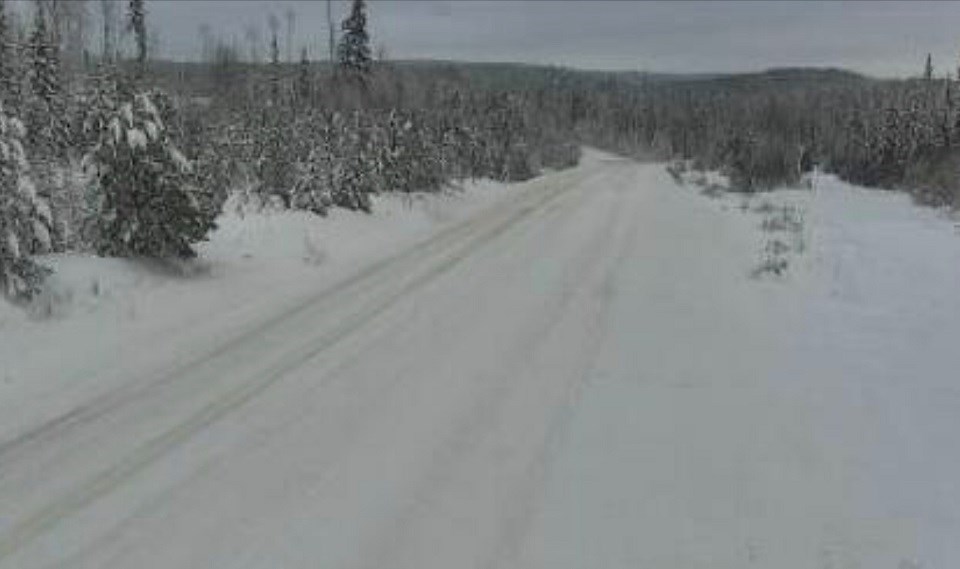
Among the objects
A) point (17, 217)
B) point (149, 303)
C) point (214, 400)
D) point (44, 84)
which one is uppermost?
point (17, 217)

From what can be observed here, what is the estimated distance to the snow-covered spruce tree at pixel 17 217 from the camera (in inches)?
519

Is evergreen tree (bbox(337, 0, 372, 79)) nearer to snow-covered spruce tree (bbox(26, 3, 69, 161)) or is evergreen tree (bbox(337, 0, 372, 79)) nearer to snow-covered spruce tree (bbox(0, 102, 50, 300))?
snow-covered spruce tree (bbox(26, 3, 69, 161))

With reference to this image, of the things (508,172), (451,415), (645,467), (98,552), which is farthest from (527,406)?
(508,172)

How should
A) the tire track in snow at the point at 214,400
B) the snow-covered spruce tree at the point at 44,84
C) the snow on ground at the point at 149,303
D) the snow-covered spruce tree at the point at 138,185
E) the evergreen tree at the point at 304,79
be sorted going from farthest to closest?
1. the evergreen tree at the point at 304,79
2. the snow-covered spruce tree at the point at 44,84
3. the snow-covered spruce tree at the point at 138,185
4. the snow on ground at the point at 149,303
5. the tire track in snow at the point at 214,400

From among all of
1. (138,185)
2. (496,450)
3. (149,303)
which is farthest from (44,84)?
(496,450)

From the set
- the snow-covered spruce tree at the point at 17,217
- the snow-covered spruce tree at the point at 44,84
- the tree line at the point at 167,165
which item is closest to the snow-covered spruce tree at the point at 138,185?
the tree line at the point at 167,165

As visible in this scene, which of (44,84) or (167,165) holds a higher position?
(167,165)

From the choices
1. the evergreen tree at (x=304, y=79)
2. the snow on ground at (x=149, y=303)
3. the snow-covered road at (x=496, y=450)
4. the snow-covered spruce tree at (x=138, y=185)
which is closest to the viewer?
the snow-covered road at (x=496, y=450)

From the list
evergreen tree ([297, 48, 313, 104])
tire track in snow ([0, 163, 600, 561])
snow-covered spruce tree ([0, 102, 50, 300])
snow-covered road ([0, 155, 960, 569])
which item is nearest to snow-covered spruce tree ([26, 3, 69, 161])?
evergreen tree ([297, 48, 313, 104])

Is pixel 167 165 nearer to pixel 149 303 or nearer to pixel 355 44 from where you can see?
pixel 149 303

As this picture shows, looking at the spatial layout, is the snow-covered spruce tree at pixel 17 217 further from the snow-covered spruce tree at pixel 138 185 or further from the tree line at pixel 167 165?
the snow-covered spruce tree at pixel 138 185

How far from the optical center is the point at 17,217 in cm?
1355

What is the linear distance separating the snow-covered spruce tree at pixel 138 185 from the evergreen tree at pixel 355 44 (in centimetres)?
8347

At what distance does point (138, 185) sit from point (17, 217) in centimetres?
276
